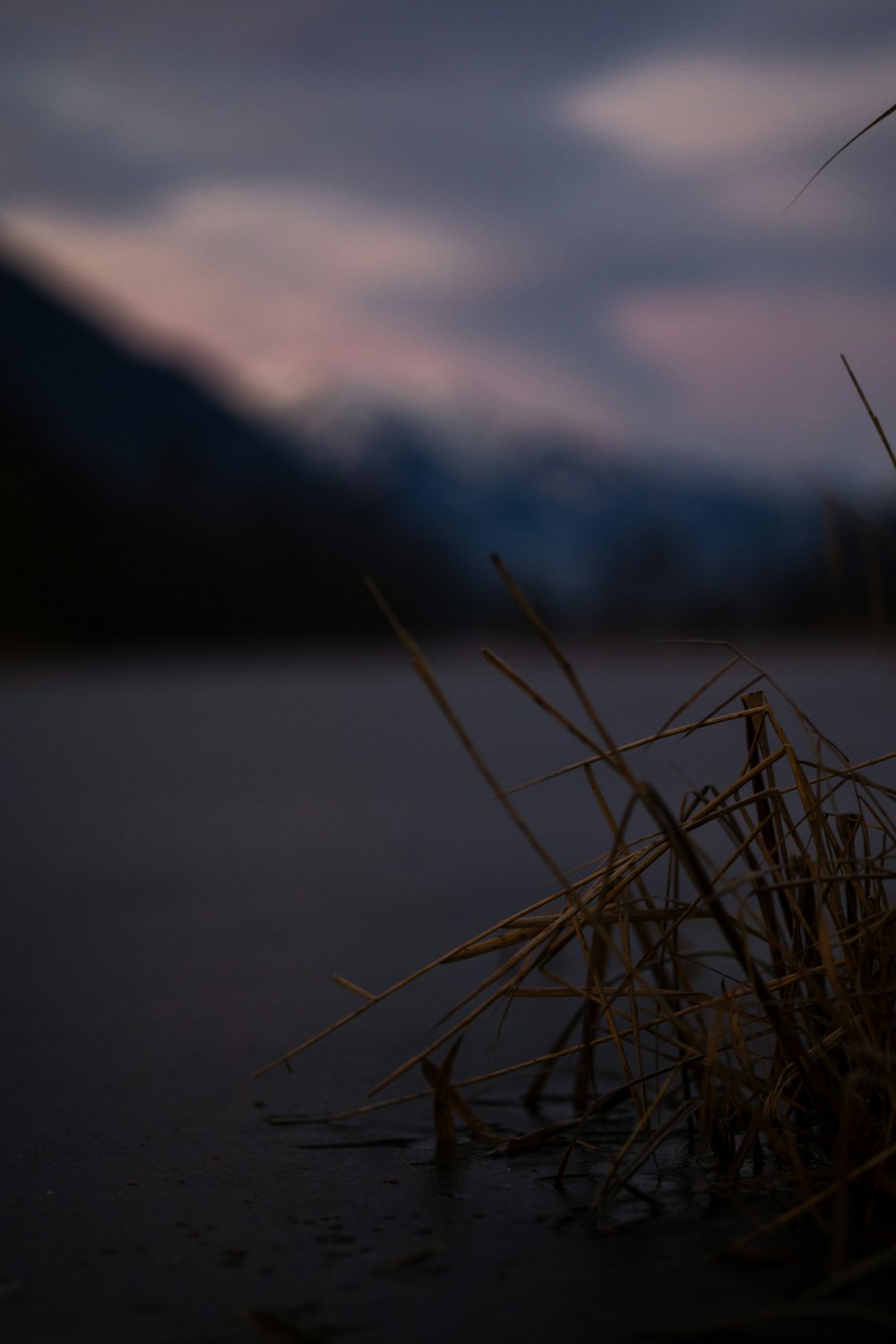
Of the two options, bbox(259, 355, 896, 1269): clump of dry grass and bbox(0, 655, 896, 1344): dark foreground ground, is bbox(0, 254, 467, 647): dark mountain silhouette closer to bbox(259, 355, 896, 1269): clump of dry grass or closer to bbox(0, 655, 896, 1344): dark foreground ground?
bbox(0, 655, 896, 1344): dark foreground ground

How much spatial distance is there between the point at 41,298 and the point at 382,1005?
181m

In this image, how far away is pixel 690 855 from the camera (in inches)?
42.4

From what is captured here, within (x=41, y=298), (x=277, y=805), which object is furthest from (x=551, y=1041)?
(x=41, y=298)

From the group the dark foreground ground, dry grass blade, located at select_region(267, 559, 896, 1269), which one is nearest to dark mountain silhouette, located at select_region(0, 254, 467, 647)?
the dark foreground ground

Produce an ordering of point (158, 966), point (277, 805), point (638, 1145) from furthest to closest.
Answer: point (277, 805)
point (158, 966)
point (638, 1145)

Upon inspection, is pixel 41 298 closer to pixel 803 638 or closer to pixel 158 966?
pixel 803 638

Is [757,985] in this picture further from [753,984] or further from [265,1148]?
[265,1148]

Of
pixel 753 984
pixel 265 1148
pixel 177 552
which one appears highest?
pixel 177 552

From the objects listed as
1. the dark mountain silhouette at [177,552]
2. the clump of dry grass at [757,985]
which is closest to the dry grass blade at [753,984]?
the clump of dry grass at [757,985]

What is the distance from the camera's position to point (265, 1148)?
165cm

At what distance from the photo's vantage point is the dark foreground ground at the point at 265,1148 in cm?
111

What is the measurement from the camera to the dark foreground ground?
1109 millimetres

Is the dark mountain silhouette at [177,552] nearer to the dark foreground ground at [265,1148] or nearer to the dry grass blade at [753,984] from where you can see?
the dark foreground ground at [265,1148]

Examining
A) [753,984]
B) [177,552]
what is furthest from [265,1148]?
[177,552]
